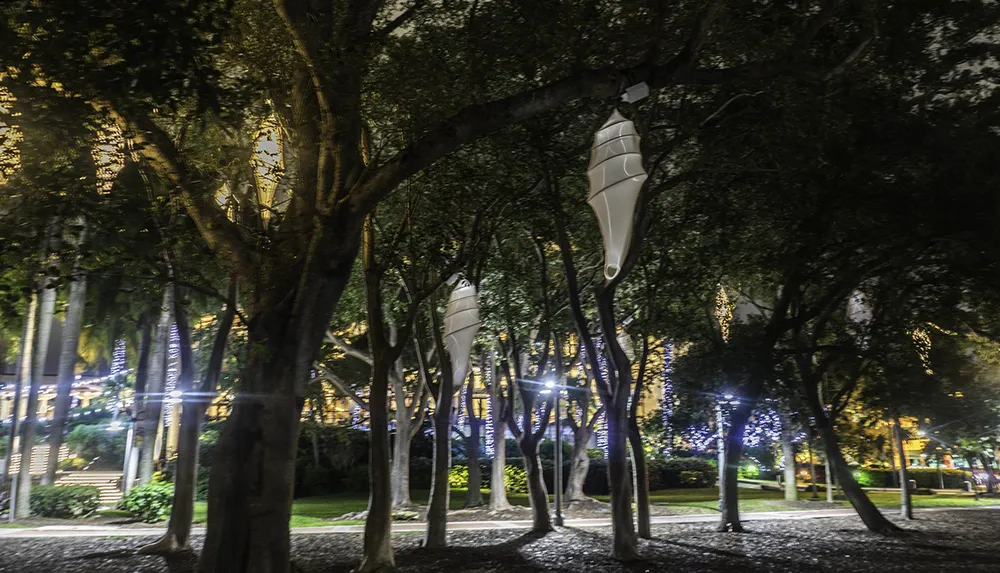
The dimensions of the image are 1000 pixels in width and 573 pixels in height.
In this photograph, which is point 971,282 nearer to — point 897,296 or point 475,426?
point 897,296

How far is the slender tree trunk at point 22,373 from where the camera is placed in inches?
787

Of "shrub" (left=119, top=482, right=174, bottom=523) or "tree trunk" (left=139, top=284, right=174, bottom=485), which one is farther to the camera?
"tree trunk" (left=139, top=284, right=174, bottom=485)

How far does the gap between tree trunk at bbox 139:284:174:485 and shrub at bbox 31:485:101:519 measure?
4.56 feet

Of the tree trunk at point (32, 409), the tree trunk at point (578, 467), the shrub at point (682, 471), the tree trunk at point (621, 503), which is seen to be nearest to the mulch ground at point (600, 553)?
the tree trunk at point (621, 503)

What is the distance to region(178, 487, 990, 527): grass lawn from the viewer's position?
21.4 m

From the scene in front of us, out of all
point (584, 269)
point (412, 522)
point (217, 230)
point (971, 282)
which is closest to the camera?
point (217, 230)

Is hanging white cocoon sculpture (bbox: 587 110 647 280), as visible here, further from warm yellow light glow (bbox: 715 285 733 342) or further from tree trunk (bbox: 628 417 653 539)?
warm yellow light glow (bbox: 715 285 733 342)

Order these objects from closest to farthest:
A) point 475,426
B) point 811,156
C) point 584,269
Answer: point 811,156
point 584,269
point 475,426

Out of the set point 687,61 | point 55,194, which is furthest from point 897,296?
point 55,194

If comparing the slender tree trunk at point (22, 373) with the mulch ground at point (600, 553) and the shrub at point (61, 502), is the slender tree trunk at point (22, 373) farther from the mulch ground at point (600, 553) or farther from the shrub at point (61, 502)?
the mulch ground at point (600, 553)

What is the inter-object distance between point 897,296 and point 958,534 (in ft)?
18.3

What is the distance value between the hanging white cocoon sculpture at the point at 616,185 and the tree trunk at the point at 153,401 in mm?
14195

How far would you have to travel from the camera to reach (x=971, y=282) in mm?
12602

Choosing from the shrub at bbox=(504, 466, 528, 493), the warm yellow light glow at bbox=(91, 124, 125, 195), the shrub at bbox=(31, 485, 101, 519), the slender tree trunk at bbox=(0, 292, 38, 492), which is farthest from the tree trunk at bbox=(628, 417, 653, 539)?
the slender tree trunk at bbox=(0, 292, 38, 492)
